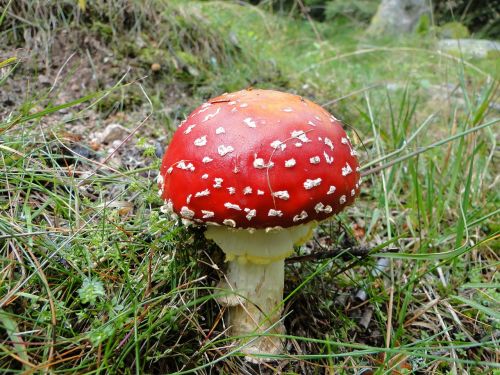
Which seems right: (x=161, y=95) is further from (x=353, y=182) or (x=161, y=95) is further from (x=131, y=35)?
(x=353, y=182)

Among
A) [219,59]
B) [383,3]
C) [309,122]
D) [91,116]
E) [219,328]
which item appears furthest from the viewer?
[383,3]

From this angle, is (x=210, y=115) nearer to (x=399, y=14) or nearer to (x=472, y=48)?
(x=472, y=48)

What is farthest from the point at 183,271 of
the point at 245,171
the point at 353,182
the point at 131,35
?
the point at 131,35

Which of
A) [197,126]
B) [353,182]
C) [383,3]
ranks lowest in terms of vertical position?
[383,3]

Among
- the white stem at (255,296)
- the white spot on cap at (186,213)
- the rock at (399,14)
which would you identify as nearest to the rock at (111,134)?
the white stem at (255,296)

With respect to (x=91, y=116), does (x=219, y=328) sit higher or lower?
lower

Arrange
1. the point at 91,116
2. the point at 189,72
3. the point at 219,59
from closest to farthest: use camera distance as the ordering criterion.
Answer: the point at 91,116 → the point at 189,72 → the point at 219,59

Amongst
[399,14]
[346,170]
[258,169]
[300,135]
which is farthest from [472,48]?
[399,14]

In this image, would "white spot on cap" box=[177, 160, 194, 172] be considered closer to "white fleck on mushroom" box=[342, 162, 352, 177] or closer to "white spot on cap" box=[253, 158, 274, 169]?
"white spot on cap" box=[253, 158, 274, 169]
